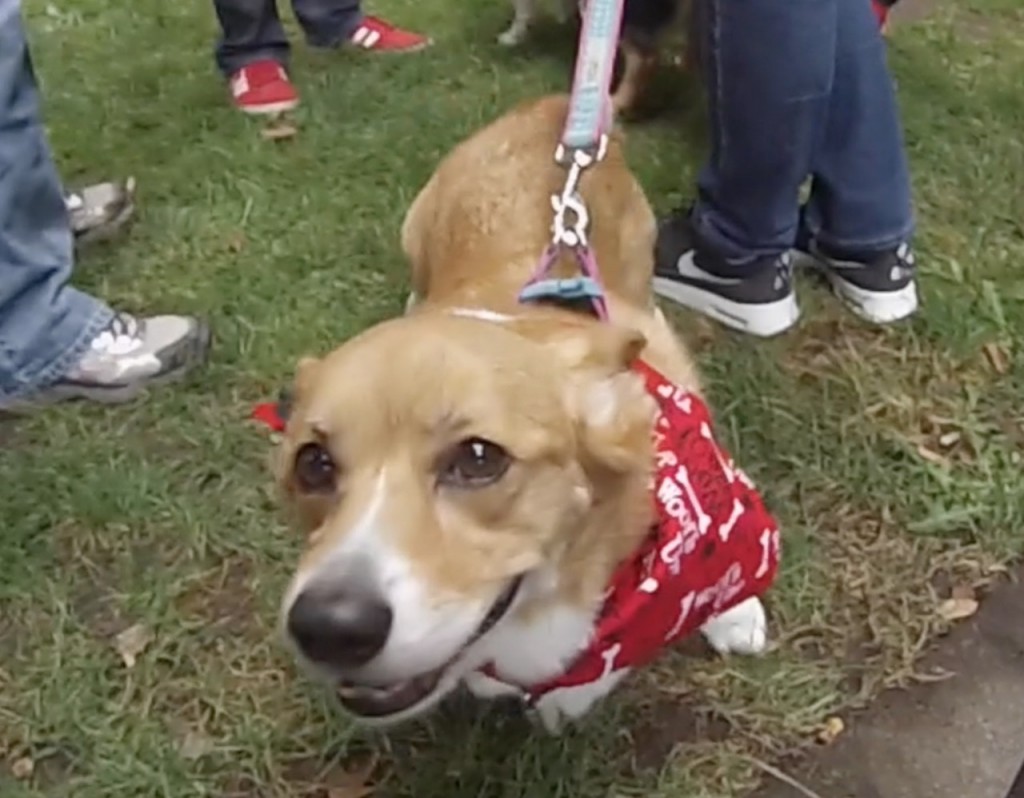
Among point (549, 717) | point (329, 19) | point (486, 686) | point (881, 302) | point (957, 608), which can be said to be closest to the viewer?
point (486, 686)

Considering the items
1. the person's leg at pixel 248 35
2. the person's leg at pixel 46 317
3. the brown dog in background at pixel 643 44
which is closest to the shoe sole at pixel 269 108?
the person's leg at pixel 248 35

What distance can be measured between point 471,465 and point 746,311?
1462 mm

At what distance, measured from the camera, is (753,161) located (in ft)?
9.19

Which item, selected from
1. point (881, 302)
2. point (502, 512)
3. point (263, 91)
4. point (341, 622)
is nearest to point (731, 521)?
point (502, 512)

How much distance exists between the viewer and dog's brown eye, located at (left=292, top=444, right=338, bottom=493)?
1.75 meters

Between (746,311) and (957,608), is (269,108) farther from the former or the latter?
(957,608)

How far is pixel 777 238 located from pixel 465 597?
1502 mm

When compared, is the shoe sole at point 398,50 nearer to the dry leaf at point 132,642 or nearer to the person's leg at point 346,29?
the person's leg at point 346,29

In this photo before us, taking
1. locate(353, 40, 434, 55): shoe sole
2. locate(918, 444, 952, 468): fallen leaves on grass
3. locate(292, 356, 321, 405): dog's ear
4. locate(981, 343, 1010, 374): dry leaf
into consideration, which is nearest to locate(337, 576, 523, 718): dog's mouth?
locate(292, 356, 321, 405): dog's ear

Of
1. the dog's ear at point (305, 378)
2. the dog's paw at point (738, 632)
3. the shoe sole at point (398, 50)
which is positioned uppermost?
the dog's ear at point (305, 378)

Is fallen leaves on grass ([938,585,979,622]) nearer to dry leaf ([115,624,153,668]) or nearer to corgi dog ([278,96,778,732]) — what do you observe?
corgi dog ([278,96,778,732])

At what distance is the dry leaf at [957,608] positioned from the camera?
2490mm

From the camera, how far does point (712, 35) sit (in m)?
2.70

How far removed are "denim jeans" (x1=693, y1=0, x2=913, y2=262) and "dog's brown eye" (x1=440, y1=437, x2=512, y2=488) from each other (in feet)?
4.00
